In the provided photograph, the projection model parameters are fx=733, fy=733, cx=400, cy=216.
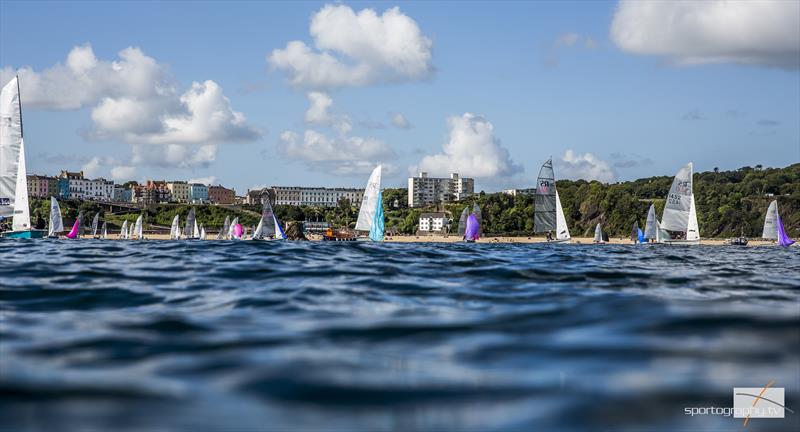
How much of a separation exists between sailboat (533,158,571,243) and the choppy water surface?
208 ft

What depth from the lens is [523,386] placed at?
514 cm

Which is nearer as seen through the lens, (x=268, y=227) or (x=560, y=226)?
(x=560, y=226)

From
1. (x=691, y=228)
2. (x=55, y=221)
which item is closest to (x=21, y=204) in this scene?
(x=55, y=221)

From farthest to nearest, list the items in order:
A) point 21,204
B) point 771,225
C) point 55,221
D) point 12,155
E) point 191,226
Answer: point 191,226 < point 771,225 < point 55,221 < point 21,204 < point 12,155

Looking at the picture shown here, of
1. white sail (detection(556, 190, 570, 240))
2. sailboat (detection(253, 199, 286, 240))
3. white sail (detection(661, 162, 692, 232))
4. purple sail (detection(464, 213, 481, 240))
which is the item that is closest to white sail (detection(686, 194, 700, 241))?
white sail (detection(661, 162, 692, 232))

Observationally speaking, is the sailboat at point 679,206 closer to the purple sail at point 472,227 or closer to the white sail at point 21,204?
the purple sail at point 472,227

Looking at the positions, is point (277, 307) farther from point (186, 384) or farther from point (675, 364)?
point (675, 364)

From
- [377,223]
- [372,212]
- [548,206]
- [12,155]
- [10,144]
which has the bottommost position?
[377,223]

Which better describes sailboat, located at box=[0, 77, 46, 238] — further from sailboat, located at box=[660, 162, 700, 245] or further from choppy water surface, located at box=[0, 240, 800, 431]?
sailboat, located at box=[660, 162, 700, 245]

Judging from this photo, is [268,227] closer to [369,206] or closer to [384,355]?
[369,206]

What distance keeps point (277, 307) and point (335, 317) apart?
1.20 m

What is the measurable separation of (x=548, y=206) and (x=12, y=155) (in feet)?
166

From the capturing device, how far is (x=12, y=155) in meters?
41.7

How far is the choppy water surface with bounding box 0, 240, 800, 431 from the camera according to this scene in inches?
179
